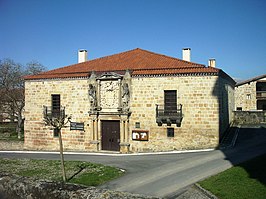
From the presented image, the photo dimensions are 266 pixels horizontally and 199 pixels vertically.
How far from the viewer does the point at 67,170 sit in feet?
46.8

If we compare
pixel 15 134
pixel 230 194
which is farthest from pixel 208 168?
pixel 15 134

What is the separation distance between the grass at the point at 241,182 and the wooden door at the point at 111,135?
398 inches

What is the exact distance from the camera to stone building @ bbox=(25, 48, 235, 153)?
18.5 m

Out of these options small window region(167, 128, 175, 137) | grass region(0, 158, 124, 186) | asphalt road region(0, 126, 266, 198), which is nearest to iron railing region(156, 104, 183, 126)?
small window region(167, 128, 175, 137)

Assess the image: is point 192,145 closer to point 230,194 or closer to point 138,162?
point 138,162

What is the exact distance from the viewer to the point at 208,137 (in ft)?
59.9

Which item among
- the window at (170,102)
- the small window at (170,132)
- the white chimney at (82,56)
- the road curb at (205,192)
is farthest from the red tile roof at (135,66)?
the road curb at (205,192)

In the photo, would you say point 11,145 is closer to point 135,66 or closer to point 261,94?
point 135,66

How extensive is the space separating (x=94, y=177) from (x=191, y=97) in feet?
30.1

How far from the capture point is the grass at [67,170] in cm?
1251

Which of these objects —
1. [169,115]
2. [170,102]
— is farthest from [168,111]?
[170,102]

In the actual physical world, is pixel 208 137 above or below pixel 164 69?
below

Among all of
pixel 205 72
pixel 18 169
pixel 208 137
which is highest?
pixel 205 72

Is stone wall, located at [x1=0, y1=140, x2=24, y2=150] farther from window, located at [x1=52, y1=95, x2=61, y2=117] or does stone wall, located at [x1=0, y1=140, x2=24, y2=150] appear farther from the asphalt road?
the asphalt road
